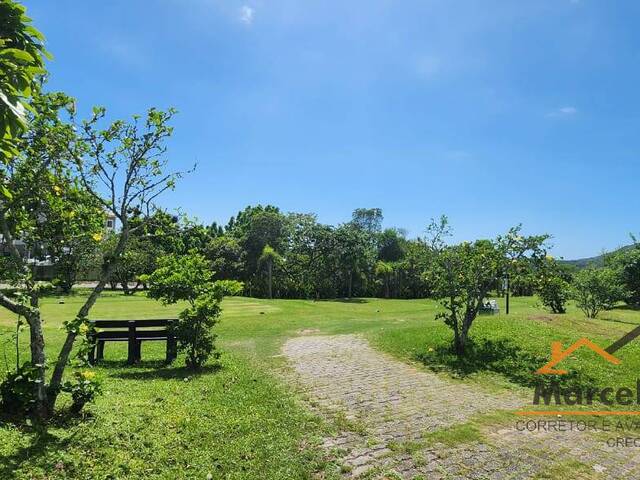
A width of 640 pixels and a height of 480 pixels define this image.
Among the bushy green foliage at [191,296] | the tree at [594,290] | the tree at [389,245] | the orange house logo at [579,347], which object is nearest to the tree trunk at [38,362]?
the bushy green foliage at [191,296]

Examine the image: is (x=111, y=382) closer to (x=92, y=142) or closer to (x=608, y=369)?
(x=92, y=142)

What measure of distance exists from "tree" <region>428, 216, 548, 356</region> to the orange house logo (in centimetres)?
204

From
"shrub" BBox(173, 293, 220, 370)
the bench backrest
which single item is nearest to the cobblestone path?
"shrub" BBox(173, 293, 220, 370)

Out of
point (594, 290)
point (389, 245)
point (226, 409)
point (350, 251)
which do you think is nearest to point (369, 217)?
point (389, 245)

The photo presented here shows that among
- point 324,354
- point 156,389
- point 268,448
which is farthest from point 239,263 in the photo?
point 268,448

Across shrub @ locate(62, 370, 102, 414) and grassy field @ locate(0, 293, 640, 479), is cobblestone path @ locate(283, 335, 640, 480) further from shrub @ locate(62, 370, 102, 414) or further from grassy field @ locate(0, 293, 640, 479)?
shrub @ locate(62, 370, 102, 414)

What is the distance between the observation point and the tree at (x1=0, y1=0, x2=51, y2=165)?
2271 mm

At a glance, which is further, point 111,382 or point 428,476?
point 111,382

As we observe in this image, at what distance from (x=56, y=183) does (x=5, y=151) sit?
3.95 meters

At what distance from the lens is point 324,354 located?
12312mm

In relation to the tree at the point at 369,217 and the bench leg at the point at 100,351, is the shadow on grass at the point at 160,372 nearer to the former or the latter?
the bench leg at the point at 100,351

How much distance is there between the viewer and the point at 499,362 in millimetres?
10844

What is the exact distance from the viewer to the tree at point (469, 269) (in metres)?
11.1

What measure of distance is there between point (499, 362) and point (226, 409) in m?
7.13
